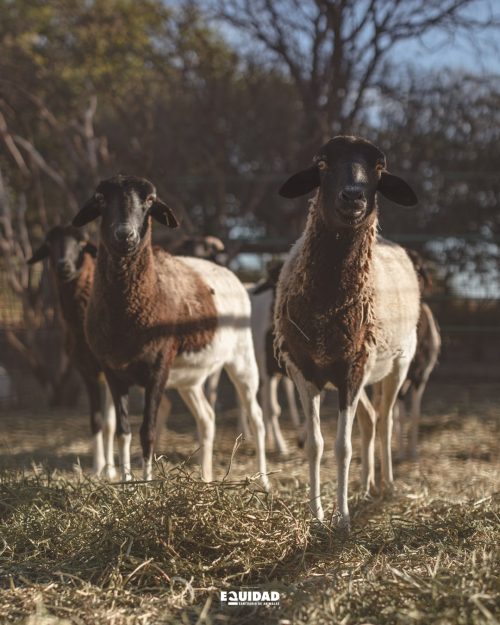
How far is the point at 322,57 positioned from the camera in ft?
32.0

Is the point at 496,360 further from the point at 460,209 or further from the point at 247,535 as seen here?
the point at 247,535

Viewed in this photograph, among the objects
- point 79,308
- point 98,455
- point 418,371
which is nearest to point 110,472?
point 98,455

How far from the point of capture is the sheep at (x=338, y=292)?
12.3 feet

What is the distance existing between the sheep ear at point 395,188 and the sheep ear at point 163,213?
1338 mm

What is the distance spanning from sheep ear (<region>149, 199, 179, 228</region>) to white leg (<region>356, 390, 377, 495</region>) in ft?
5.50

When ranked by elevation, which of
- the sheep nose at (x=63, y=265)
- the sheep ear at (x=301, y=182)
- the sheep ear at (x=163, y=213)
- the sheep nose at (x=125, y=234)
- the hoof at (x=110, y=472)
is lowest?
the hoof at (x=110, y=472)

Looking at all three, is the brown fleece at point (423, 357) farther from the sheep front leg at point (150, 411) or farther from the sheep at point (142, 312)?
the sheep front leg at point (150, 411)

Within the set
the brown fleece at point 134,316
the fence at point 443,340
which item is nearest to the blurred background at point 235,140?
the fence at point 443,340

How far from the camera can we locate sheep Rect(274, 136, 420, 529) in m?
3.76

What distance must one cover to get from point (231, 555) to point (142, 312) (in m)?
1.76

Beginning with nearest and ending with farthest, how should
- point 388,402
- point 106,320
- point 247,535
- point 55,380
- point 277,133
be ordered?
point 247,535 < point 106,320 < point 388,402 < point 55,380 < point 277,133

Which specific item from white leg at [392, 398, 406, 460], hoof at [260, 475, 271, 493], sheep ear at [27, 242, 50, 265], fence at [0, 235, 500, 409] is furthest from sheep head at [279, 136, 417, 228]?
fence at [0, 235, 500, 409]

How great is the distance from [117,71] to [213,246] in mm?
7119

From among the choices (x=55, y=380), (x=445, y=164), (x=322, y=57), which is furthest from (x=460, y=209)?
(x=55, y=380)
